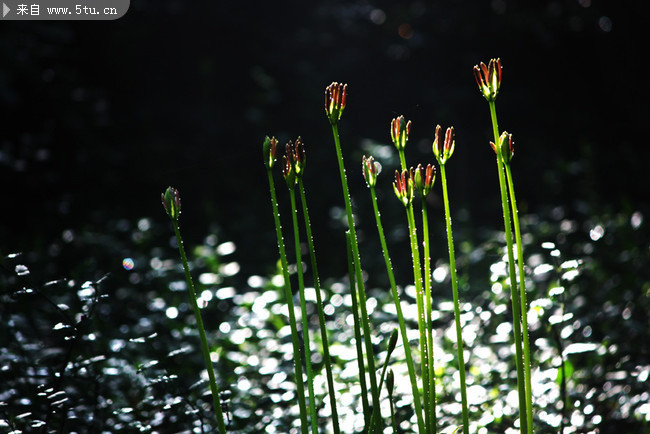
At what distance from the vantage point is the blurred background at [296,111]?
3578 mm

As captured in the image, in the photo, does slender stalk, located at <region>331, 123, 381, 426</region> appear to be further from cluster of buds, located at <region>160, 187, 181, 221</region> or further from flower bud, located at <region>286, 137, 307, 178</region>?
cluster of buds, located at <region>160, 187, 181, 221</region>

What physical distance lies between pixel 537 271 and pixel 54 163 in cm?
331

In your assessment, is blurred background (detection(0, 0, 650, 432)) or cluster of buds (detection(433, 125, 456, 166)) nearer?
cluster of buds (detection(433, 125, 456, 166))

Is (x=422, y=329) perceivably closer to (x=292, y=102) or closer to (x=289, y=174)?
(x=289, y=174)

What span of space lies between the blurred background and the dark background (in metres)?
0.01

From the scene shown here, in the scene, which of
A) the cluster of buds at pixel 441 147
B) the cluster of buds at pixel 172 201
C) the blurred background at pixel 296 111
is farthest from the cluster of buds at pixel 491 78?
the blurred background at pixel 296 111

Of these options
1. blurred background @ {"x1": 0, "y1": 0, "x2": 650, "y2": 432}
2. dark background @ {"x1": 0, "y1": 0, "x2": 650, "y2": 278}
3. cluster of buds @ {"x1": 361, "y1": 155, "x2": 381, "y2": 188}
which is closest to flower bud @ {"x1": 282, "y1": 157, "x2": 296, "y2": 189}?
cluster of buds @ {"x1": 361, "y1": 155, "x2": 381, "y2": 188}

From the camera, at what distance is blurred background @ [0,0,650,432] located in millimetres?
3578

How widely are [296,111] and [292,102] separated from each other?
0.33ft

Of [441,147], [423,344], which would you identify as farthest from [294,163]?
[423,344]

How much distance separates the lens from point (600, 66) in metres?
5.38

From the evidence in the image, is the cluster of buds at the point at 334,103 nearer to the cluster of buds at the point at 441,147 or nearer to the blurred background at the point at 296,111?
the cluster of buds at the point at 441,147

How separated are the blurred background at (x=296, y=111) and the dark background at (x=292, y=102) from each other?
0.01 meters

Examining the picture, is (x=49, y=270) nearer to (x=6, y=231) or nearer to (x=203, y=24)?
(x=6, y=231)
